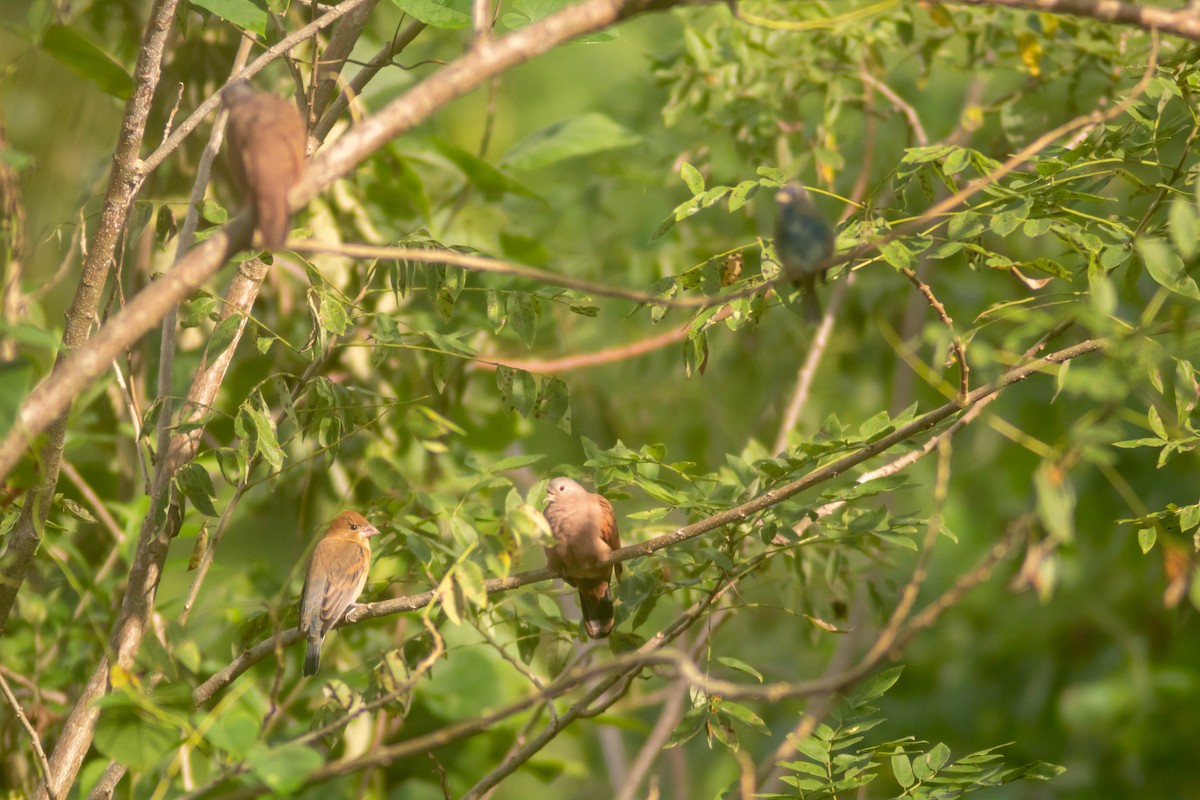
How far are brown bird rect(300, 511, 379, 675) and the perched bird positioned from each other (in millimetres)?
1377

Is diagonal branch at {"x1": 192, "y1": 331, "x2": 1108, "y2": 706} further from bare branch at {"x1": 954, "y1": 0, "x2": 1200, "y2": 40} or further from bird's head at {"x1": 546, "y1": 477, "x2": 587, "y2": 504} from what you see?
bird's head at {"x1": 546, "y1": 477, "x2": 587, "y2": 504}

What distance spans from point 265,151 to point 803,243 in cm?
119

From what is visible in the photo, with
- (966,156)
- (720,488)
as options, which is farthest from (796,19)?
(720,488)

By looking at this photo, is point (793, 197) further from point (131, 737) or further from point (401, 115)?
point (131, 737)

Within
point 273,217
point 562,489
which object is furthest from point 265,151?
point 562,489

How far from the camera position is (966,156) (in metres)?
2.70

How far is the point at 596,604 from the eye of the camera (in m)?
3.73

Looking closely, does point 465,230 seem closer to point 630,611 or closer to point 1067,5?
point 630,611

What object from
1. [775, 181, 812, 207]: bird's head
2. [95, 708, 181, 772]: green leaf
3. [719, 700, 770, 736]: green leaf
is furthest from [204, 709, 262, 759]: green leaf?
[775, 181, 812, 207]: bird's head

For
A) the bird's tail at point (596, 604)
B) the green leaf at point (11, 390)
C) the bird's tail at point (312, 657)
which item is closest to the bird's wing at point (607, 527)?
the bird's tail at point (596, 604)

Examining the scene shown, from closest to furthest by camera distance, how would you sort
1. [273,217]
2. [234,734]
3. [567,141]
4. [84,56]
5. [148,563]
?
[234,734]
[273,217]
[148,563]
[84,56]
[567,141]

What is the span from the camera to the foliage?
2393 millimetres

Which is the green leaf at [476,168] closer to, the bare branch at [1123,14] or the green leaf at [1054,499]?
the bare branch at [1123,14]

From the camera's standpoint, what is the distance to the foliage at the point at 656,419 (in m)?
2.39
